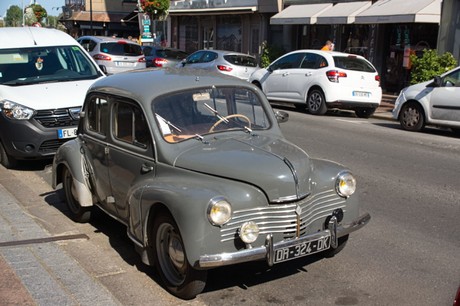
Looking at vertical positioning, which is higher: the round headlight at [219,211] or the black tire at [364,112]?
the round headlight at [219,211]

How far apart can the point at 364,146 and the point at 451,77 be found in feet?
10.4

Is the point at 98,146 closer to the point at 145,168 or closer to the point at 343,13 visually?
the point at 145,168

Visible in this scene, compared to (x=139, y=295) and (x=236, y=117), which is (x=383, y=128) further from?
(x=139, y=295)

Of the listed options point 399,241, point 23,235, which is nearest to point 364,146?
point 399,241

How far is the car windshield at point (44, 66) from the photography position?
9.36 m

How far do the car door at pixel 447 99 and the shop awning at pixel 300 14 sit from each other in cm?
1157

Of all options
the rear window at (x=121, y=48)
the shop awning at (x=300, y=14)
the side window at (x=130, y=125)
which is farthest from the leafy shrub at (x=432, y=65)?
the side window at (x=130, y=125)

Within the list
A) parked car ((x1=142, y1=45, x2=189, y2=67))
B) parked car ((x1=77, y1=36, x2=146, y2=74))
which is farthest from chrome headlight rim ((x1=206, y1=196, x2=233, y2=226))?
parked car ((x1=142, y1=45, x2=189, y2=67))

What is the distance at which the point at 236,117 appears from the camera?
539 centimetres

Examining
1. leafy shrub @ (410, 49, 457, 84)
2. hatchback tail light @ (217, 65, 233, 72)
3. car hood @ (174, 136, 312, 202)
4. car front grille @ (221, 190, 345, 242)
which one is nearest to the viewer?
car front grille @ (221, 190, 345, 242)

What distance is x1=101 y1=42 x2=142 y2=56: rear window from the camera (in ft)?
65.8

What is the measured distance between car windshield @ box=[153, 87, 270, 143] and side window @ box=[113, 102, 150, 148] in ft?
0.56

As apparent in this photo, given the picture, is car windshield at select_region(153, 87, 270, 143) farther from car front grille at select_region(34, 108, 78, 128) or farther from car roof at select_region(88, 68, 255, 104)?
car front grille at select_region(34, 108, 78, 128)

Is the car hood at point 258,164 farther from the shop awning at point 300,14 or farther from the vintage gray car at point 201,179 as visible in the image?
the shop awning at point 300,14
